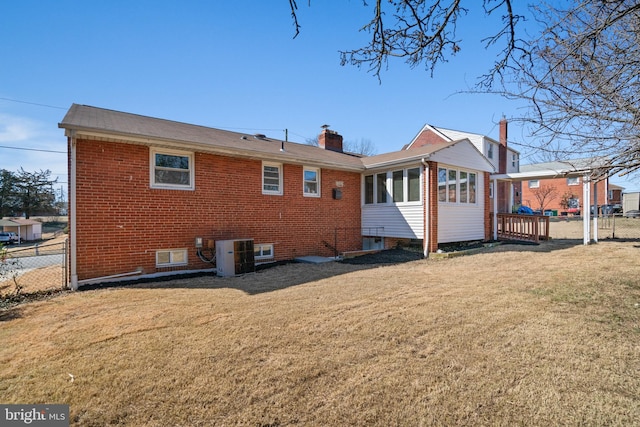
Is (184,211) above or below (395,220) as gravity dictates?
above

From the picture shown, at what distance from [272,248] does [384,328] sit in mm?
6773

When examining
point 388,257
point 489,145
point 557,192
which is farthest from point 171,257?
point 557,192

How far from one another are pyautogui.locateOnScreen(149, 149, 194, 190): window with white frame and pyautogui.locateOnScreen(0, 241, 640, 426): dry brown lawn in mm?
3312

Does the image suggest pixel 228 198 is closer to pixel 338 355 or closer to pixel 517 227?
pixel 338 355

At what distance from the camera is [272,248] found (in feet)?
33.7

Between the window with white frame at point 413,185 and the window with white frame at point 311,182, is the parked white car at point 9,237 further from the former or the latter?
the window with white frame at point 413,185

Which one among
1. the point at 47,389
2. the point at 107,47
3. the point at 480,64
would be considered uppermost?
the point at 107,47

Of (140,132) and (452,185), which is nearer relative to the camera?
(140,132)

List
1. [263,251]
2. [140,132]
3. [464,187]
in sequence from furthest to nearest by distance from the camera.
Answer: [464,187]
[263,251]
[140,132]

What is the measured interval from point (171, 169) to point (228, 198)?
1.79m

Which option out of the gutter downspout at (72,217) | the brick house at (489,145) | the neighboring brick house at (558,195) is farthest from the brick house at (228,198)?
the neighboring brick house at (558,195)

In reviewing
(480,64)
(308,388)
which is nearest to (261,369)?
(308,388)

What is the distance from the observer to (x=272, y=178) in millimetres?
10414

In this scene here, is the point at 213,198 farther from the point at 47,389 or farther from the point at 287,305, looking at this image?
the point at 47,389
